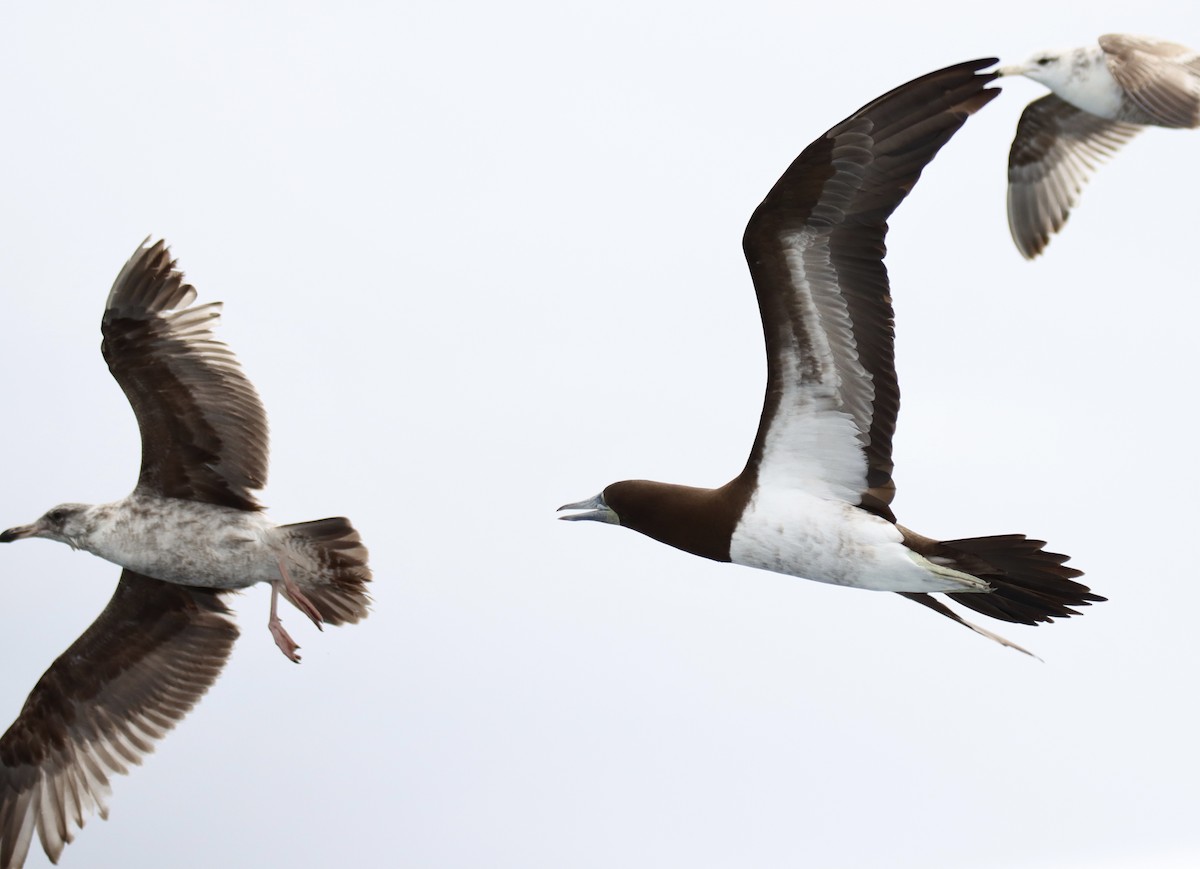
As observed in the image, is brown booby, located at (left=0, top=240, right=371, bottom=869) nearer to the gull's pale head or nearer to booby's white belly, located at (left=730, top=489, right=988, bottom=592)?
the gull's pale head

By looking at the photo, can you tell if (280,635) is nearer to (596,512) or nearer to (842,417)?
(596,512)

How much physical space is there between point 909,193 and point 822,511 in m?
1.48

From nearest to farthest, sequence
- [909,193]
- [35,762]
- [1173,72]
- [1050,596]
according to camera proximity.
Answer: [909,193] → [1050,596] → [35,762] → [1173,72]

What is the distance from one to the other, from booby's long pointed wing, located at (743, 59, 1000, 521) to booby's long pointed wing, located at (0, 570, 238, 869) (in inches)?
158

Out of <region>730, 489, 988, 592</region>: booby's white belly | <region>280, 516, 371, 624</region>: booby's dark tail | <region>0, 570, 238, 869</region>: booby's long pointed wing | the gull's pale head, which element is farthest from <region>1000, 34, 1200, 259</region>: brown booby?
the gull's pale head

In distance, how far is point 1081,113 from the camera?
12367 mm

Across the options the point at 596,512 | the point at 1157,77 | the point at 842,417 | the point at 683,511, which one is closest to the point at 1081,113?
the point at 1157,77

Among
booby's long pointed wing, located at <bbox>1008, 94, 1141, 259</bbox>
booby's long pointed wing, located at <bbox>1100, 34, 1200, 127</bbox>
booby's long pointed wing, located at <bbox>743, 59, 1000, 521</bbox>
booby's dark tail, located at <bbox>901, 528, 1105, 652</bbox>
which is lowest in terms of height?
booby's dark tail, located at <bbox>901, 528, 1105, 652</bbox>

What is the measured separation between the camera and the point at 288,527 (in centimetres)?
909

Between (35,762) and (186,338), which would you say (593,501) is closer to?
(186,338)

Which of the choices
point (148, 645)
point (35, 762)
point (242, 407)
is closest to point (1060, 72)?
point (242, 407)

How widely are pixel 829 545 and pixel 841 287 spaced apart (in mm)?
1151

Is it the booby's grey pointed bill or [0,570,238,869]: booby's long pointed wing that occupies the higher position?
the booby's grey pointed bill

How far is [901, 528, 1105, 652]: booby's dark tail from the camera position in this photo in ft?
23.0
